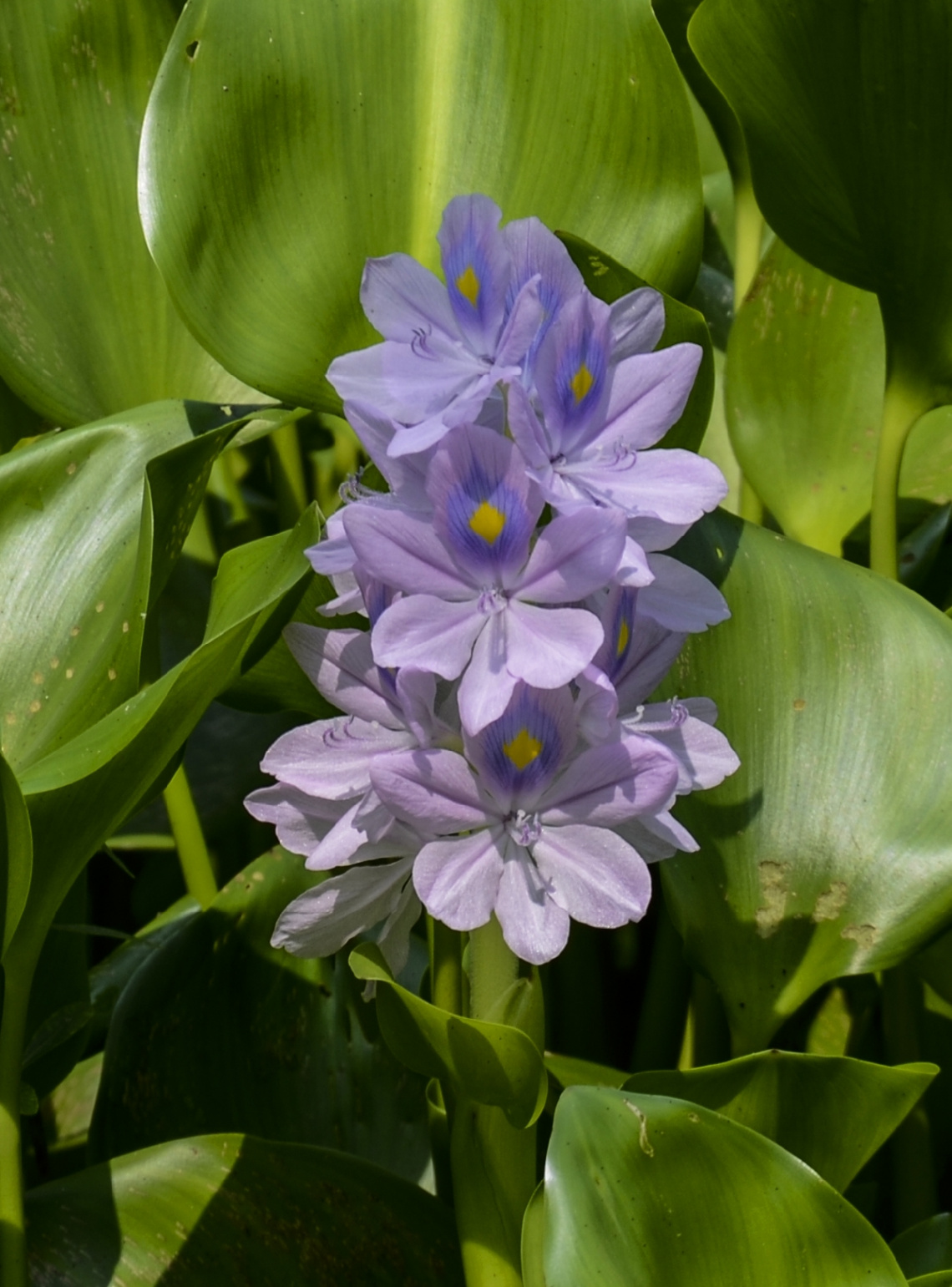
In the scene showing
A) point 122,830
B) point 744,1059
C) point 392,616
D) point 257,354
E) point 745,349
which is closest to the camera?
point 392,616

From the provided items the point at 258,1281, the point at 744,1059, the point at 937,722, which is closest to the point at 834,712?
the point at 937,722

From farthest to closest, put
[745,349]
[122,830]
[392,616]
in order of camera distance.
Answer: [122,830], [745,349], [392,616]

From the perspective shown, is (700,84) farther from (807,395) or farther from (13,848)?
(13,848)

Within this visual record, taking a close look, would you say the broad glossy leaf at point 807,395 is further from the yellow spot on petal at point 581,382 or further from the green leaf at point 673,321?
the yellow spot on petal at point 581,382

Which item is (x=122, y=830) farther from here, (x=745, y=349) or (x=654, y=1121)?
(x=654, y=1121)

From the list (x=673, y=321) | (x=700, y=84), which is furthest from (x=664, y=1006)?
(x=700, y=84)

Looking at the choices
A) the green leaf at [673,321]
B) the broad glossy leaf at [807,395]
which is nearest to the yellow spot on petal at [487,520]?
the green leaf at [673,321]
